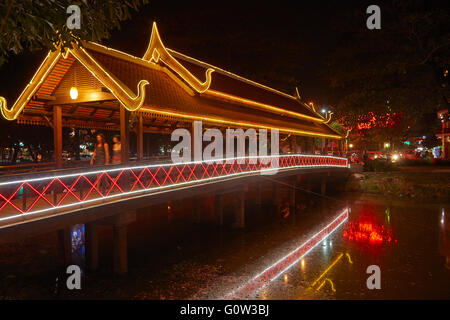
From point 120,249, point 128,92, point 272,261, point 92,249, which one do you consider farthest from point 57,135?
point 272,261

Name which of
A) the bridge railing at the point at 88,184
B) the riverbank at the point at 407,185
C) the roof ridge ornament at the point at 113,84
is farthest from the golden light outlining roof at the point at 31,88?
the riverbank at the point at 407,185

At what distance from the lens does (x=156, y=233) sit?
56.2 ft

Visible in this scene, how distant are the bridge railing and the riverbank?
1175 cm

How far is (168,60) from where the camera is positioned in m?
16.2

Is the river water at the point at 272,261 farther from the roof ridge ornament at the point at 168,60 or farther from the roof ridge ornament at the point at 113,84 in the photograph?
the roof ridge ornament at the point at 168,60

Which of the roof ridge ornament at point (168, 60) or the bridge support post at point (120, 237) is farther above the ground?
the roof ridge ornament at point (168, 60)

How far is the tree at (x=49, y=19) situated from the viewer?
608cm

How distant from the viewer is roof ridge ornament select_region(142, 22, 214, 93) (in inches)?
631

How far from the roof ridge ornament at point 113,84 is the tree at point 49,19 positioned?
117 inches

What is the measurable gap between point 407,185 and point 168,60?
758 inches

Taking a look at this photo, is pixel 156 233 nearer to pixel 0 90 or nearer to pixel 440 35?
pixel 0 90

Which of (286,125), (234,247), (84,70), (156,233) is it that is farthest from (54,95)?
(286,125)

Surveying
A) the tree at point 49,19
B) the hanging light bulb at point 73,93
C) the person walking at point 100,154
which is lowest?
the person walking at point 100,154

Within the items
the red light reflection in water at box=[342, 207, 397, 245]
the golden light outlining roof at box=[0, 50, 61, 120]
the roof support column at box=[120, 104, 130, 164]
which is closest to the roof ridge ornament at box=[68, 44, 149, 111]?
the roof support column at box=[120, 104, 130, 164]
